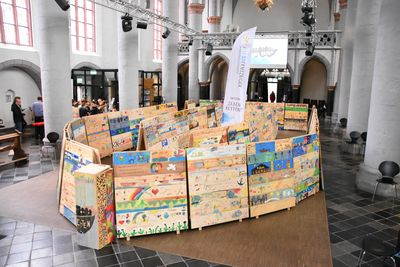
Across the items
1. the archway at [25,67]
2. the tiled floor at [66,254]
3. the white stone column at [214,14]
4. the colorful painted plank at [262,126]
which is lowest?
the tiled floor at [66,254]

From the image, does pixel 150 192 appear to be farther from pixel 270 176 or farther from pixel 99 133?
pixel 99 133

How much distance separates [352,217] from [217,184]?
9.51ft

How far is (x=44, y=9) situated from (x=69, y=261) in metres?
8.45

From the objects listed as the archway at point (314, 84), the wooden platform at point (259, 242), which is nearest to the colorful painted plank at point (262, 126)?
the wooden platform at point (259, 242)

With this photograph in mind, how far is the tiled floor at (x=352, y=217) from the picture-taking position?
5.23 metres

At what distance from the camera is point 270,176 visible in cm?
633

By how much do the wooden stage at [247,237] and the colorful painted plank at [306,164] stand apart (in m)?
0.34

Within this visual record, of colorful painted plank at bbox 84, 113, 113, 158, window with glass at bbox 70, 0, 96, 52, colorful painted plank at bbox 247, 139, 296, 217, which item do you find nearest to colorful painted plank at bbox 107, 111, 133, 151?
colorful painted plank at bbox 84, 113, 113, 158

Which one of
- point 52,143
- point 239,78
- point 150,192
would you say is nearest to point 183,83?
point 52,143

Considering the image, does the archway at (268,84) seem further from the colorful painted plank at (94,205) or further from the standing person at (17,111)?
the colorful painted plank at (94,205)

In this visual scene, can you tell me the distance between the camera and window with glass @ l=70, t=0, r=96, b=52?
1964 centimetres

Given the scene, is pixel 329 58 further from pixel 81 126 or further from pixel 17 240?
pixel 17 240

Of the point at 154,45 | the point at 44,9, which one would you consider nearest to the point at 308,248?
the point at 44,9

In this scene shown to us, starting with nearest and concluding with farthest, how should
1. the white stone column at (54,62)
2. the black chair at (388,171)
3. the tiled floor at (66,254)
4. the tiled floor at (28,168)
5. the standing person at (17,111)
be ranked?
the tiled floor at (66,254), the black chair at (388,171), the tiled floor at (28,168), the white stone column at (54,62), the standing person at (17,111)
